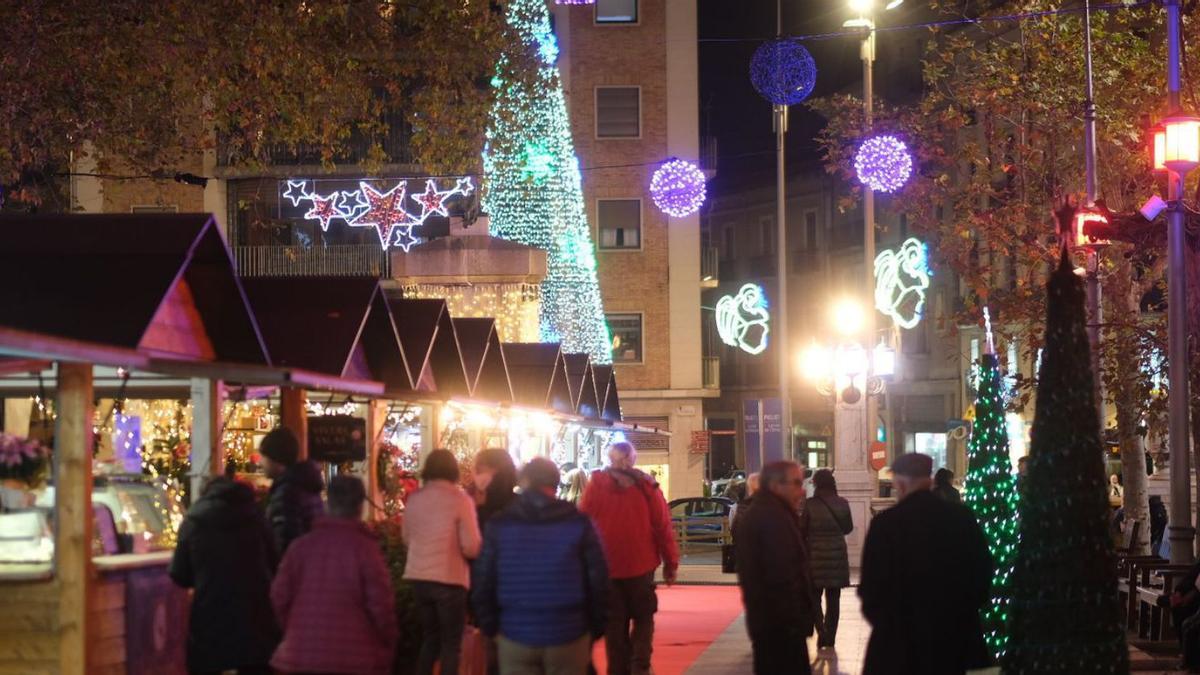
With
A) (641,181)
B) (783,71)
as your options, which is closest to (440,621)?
(783,71)

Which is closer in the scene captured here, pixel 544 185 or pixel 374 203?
pixel 544 185

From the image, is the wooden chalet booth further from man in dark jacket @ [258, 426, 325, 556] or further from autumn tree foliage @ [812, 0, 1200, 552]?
autumn tree foliage @ [812, 0, 1200, 552]

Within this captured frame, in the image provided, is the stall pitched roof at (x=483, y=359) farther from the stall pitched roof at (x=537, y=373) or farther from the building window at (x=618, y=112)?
the building window at (x=618, y=112)

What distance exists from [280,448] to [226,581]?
1.75m

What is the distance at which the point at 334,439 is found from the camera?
53.2ft

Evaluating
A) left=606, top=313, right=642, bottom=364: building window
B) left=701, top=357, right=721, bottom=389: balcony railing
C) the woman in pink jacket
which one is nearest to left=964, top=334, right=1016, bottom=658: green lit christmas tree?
the woman in pink jacket

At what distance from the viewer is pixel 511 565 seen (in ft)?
33.2

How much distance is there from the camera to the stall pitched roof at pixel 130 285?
1241cm

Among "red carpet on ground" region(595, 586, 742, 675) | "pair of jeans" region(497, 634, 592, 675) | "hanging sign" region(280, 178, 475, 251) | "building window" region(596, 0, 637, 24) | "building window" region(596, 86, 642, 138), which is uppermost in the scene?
"building window" region(596, 0, 637, 24)

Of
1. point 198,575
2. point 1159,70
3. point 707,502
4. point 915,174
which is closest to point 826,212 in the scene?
point 707,502

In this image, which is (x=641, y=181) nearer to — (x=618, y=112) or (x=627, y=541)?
(x=618, y=112)

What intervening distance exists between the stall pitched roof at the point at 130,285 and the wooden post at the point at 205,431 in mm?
331

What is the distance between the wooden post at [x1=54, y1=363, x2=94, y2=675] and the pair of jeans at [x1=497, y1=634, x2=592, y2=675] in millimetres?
2413

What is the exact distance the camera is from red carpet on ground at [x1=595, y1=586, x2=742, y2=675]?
1919cm
